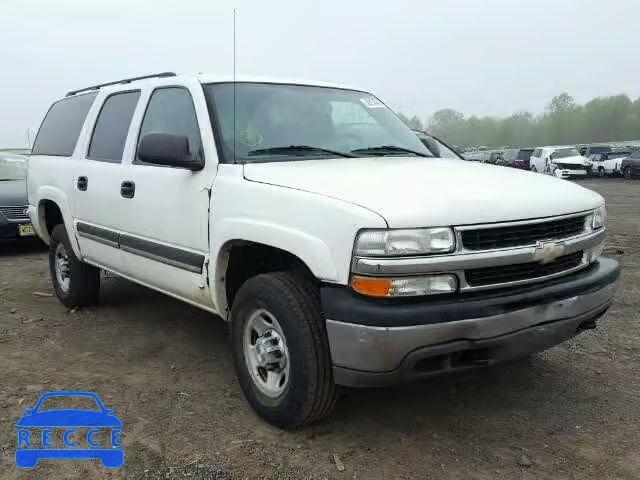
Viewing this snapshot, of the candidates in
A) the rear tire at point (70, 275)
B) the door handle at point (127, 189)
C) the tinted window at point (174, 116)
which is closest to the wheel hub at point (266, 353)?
the tinted window at point (174, 116)

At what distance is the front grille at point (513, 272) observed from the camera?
2.67 m

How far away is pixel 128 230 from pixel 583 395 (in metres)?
3.06

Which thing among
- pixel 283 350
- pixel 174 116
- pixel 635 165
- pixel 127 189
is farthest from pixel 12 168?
pixel 635 165

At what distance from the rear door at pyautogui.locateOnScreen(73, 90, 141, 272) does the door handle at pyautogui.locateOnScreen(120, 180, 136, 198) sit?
6 cm

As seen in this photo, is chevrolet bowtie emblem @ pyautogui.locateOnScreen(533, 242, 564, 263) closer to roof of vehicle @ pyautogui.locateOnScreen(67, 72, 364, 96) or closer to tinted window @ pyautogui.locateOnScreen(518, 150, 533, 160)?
roof of vehicle @ pyautogui.locateOnScreen(67, 72, 364, 96)

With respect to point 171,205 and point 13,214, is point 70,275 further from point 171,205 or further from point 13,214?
point 13,214

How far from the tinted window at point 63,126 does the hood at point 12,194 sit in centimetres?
297

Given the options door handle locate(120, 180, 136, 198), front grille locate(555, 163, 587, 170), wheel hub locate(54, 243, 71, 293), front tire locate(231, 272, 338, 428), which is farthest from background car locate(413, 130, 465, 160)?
front grille locate(555, 163, 587, 170)

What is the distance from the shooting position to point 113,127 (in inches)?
182

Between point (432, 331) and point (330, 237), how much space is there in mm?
587

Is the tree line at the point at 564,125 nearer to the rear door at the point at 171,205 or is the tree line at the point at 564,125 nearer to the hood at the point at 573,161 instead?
the hood at the point at 573,161

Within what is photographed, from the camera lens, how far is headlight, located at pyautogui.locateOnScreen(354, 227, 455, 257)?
2.53 meters

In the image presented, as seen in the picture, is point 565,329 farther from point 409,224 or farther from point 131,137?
point 131,137

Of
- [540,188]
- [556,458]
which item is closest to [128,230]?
[540,188]
